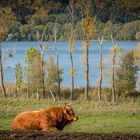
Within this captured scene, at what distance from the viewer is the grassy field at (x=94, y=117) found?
707 inches

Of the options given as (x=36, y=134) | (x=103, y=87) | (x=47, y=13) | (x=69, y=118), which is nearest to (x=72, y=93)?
(x=103, y=87)

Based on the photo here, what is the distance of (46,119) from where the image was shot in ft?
46.3

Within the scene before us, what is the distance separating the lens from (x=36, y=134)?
10.5m

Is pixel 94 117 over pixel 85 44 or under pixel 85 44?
under

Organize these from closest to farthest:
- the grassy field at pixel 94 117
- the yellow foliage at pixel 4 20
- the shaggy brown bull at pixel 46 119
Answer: the shaggy brown bull at pixel 46 119 → the grassy field at pixel 94 117 → the yellow foliage at pixel 4 20

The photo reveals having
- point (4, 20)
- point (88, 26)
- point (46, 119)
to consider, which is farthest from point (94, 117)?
point (4, 20)

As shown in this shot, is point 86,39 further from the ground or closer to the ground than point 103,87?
further from the ground

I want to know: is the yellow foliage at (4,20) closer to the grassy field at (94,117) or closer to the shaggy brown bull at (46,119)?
the grassy field at (94,117)

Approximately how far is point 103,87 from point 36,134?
33006 mm

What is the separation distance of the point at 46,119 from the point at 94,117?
9.12m

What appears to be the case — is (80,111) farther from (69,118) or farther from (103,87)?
(103,87)

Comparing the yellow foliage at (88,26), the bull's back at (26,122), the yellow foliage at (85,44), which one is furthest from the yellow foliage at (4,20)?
the bull's back at (26,122)

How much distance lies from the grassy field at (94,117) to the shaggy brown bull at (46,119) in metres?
2.10

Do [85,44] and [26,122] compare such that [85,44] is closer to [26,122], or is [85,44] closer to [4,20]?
[4,20]
